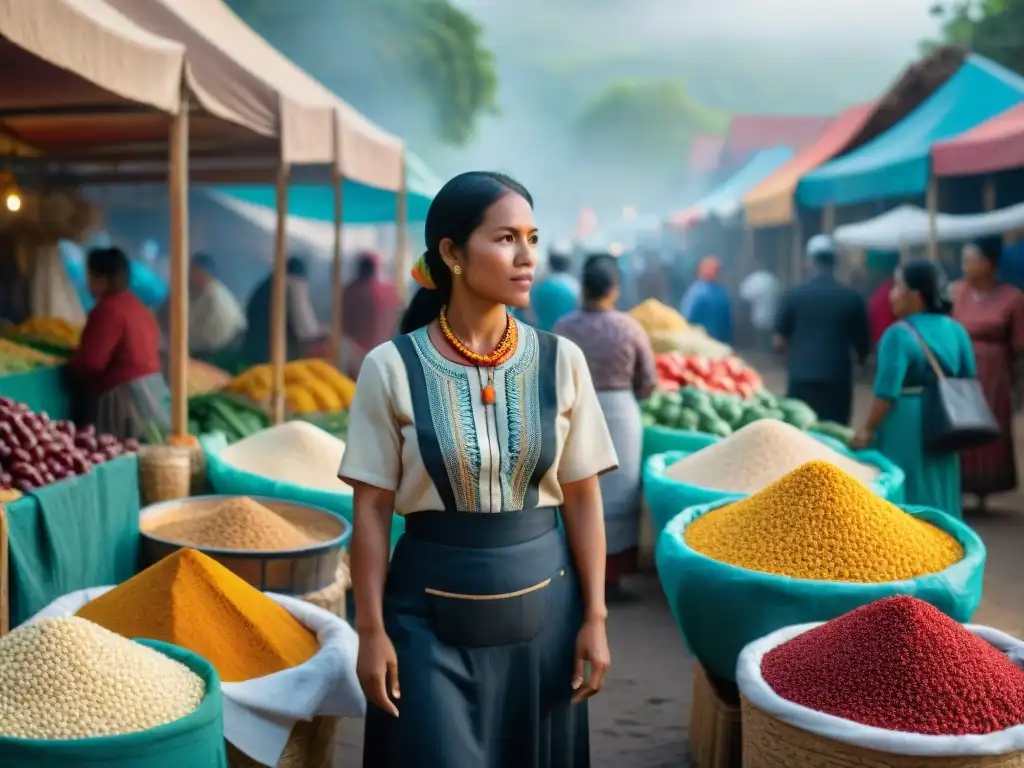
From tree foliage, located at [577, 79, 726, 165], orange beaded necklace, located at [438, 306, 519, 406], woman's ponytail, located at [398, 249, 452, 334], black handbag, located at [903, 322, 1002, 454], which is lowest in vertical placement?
black handbag, located at [903, 322, 1002, 454]

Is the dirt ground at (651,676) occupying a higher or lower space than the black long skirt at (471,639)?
lower

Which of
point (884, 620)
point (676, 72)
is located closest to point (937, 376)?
point (884, 620)

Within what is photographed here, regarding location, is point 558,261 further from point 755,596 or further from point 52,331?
point 755,596

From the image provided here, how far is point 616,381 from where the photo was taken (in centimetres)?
478

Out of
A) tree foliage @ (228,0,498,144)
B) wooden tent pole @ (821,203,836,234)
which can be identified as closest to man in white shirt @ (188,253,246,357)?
wooden tent pole @ (821,203,836,234)

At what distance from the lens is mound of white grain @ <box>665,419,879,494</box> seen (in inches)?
146

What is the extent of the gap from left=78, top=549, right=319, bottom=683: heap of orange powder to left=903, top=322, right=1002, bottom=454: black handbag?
9.78 ft

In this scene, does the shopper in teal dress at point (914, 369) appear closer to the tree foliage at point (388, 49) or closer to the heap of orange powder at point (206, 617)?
the heap of orange powder at point (206, 617)

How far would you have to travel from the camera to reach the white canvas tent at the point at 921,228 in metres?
10.4

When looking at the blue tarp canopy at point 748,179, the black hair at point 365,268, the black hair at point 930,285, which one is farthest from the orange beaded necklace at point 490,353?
the blue tarp canopy at point 748,179

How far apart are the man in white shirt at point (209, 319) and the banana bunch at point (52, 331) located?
176 centimetres

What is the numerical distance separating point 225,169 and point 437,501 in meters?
6.70

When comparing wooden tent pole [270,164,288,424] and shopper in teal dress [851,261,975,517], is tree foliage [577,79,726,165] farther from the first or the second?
shopper in teal dress [851,261,975,517]

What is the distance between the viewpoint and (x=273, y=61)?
275 inches
